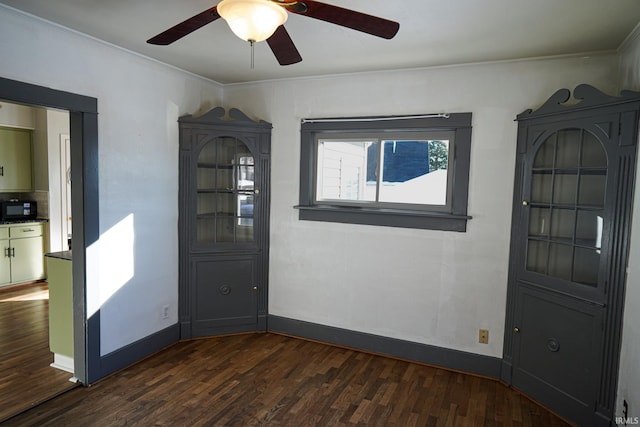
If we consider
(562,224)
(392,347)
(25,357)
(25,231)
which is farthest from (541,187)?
(25,231)

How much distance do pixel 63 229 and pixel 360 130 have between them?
473 centimetres

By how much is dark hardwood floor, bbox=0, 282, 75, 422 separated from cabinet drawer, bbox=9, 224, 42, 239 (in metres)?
0.83

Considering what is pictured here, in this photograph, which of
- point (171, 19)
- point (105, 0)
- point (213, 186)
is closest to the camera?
point (105, 0)

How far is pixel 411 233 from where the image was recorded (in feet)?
11.4

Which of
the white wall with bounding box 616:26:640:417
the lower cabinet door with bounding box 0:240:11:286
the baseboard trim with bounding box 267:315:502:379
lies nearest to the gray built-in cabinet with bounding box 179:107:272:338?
the baseboard trim with bounding box 267:315:502:379

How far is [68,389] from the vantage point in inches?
115

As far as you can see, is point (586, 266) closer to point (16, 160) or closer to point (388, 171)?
point (388, 171)

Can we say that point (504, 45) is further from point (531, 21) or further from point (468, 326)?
point (468, 326)

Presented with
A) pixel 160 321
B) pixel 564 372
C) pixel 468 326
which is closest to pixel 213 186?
pixel 160 321

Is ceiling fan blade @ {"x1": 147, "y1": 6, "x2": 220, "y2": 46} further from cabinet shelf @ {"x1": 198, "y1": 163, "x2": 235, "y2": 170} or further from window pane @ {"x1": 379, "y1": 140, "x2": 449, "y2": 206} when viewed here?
window pane @ {"x1": 379, "y1": 140, "x2": 449, "y2": 206}

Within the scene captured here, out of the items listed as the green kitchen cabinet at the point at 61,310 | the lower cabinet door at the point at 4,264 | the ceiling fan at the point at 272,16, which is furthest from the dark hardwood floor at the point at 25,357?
the ceiling fan at the point at 272,16

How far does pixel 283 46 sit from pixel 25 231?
5.36 meters

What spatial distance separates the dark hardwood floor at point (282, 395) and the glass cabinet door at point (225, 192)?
1109 millimetres

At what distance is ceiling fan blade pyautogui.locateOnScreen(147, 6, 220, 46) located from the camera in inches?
65.3
